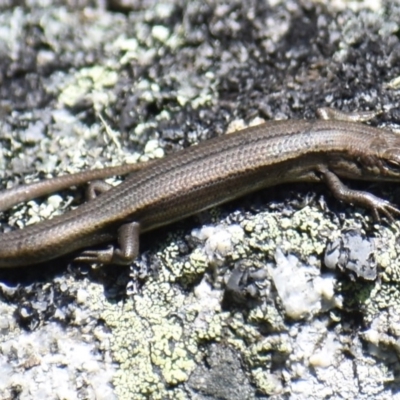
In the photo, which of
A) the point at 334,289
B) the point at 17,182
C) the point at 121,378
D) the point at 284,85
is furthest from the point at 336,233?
the point at 17,182

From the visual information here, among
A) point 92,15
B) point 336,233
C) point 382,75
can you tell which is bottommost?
point 336,233

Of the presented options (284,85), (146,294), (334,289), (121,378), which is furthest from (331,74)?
(121,378)

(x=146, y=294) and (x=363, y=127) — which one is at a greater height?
(x=363, y=127)

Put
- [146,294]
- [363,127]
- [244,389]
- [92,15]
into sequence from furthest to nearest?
[92,15], [363,127], [146,294], [244,389]

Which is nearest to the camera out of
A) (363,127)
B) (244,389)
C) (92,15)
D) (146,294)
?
(244,389)

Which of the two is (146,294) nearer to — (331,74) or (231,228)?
(231,228)

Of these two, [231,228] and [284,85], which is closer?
[231,228]

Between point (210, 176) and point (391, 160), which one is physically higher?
point (210, 176)
